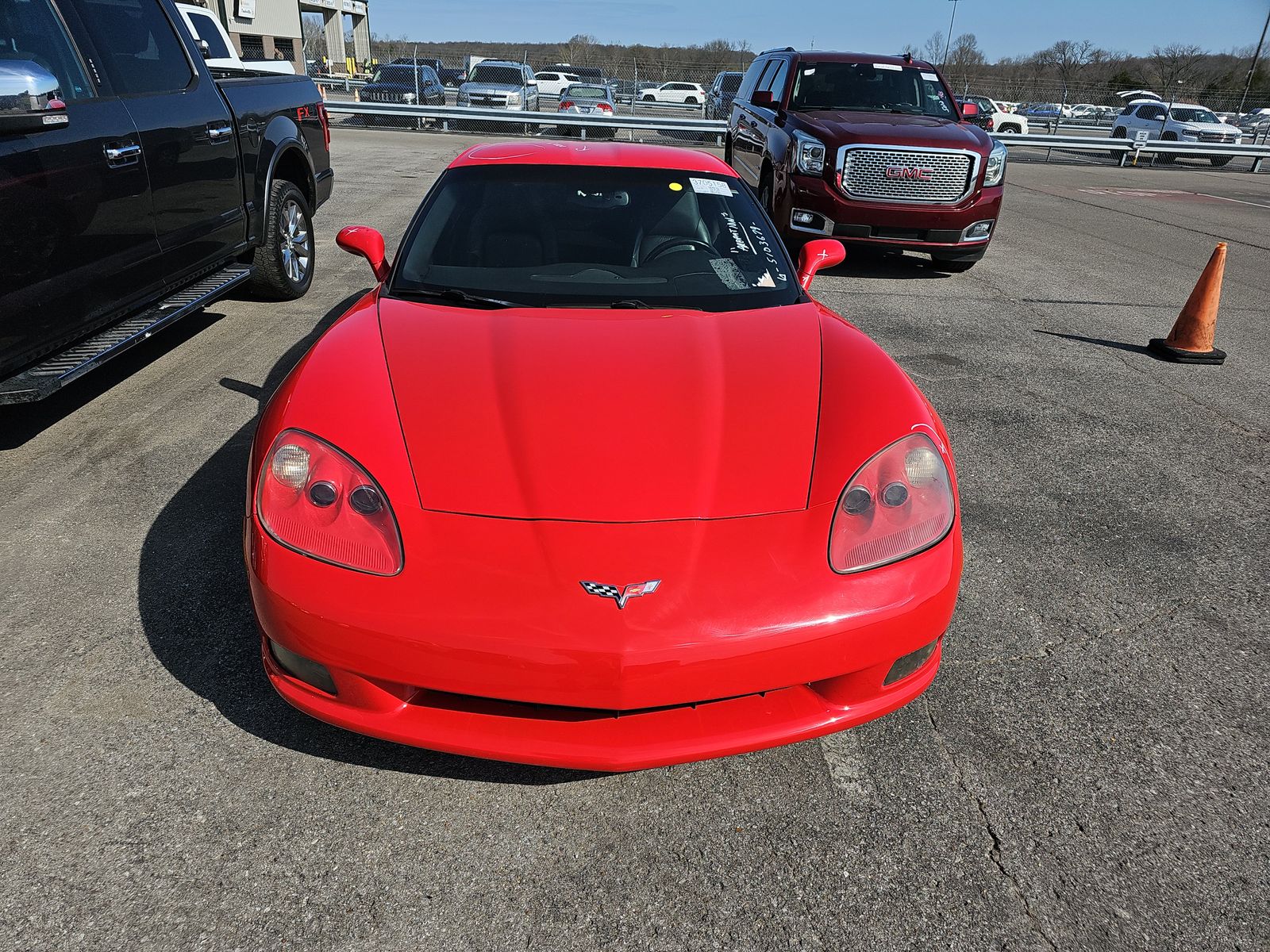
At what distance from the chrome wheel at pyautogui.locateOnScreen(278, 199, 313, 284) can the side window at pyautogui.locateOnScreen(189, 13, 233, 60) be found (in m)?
2.49

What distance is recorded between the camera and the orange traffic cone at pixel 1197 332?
5.85 m

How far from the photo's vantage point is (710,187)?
12.0 feet

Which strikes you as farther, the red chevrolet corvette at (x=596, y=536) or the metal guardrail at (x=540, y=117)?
the metal guardrail at (x=540, y=117)

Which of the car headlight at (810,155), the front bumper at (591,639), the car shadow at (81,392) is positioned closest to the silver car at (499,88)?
the car headlight at (810,155)

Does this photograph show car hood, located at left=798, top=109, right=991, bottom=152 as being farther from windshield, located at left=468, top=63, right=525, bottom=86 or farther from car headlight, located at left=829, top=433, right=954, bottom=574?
windshield, located at left=468, top=63, right=525, bottom=86

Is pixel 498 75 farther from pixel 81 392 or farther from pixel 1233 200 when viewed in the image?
pixel 81 392

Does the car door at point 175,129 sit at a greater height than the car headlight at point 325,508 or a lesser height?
greater

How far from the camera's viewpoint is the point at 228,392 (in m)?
4.66

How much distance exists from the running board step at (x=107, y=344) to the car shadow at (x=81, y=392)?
22cm

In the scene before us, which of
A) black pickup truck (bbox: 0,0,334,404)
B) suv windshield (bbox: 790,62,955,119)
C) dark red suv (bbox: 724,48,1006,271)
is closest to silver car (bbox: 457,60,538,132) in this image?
suv windshield (bbox: 790,62,955,119)

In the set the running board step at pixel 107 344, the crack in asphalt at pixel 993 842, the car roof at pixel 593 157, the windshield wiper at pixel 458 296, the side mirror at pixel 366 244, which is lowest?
the crack in asphalt at pixel 993 842

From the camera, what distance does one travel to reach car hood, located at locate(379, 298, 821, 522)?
6.95ft

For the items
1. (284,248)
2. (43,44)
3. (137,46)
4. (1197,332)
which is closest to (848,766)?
(43,44)

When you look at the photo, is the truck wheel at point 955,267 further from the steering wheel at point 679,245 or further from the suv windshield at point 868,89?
the steering wheel at point 679,245
